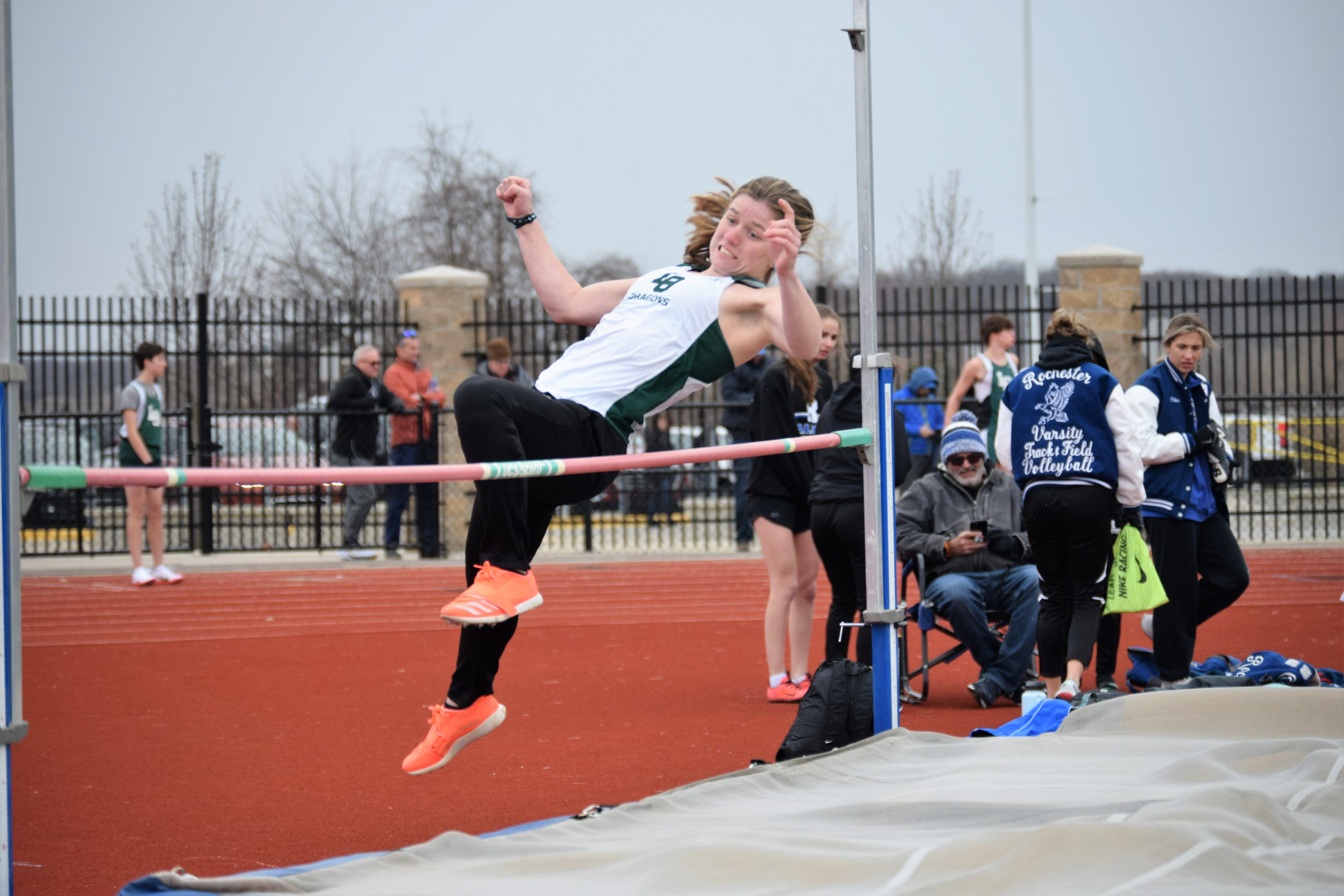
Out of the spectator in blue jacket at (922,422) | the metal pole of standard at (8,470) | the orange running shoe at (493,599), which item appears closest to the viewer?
the metal pole of standard at (8,470)

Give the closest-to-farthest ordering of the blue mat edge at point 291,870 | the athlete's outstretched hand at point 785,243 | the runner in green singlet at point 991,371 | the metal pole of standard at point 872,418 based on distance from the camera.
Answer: the blue mat edge at point 291,870 < the athlete's outstretched hand at point 785,243 < the metal pole of standard at point 872,418 < the runner in green singlet at point 991,371

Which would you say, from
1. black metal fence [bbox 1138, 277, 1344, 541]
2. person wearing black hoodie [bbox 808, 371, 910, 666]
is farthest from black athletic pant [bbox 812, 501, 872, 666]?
black metal fence [bbox 1138, 277, 1344, 541]

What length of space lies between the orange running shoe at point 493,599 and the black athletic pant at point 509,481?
0.03 m

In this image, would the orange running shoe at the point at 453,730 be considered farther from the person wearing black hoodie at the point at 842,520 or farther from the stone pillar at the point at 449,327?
the stone pillar at the point at 449,327

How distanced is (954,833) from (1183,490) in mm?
3152

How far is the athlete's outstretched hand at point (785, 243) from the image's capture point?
3.53m

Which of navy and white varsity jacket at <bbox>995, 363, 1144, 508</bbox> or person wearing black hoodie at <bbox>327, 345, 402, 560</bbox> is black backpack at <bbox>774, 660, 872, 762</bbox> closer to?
navy and white varsity jacket at <bbox>995, 363, 1144, 508</bbox>

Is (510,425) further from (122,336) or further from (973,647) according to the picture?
(122,336)

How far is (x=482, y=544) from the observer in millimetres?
3439

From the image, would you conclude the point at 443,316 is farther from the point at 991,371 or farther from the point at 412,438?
the point at 991,371

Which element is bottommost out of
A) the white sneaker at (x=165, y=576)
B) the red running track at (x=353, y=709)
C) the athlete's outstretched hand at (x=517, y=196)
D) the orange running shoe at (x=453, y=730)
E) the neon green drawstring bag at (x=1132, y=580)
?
the red running track at (x=353, y=709)

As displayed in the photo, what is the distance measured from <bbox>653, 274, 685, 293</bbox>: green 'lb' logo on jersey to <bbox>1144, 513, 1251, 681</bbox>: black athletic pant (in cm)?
294

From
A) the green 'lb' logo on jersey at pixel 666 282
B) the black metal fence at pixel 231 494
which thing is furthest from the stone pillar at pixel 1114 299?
the green 'lb' logo on jersey at pixel 666 282

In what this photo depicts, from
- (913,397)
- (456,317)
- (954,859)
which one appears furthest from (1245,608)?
(456,317)
